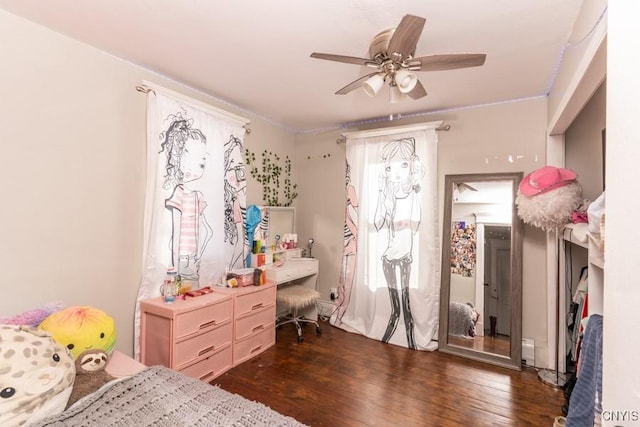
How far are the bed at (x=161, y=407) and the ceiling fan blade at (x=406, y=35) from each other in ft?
5.96

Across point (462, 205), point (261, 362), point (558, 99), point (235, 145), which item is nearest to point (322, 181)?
point (235, 145)

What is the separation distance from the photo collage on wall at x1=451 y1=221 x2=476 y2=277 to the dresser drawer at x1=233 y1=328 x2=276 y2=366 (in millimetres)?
2012

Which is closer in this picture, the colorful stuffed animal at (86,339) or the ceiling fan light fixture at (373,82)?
the colorful stuffed animal at (86,339)

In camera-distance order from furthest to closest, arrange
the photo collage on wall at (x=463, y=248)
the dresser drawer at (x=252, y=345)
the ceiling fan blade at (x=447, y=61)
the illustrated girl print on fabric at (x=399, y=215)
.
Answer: the illustrated girl print on fabric at (x=399, y=215), the photo collage on wall at (x=463, y=248), the dresser drawer at (x=252, y=345), the ceiling fan blade at (x=447, y=61)

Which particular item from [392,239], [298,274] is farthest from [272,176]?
[392,239]

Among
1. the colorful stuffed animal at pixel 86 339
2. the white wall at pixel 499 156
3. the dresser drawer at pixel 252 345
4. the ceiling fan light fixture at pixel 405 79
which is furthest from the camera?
the white wall at pixel 499 156

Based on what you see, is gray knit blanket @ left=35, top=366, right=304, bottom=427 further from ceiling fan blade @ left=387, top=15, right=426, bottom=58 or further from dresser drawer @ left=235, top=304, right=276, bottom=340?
ceiling fan blade @ left=387, top=15, right=426, bottom=58

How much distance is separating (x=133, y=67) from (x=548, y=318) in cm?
410

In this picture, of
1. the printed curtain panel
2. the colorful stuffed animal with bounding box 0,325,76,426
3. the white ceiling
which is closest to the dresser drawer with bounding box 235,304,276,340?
the printed curtain panel

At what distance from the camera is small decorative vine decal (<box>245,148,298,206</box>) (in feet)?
11.5

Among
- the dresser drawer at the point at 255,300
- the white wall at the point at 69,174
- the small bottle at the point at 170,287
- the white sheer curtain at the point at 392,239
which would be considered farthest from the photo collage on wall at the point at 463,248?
the white wall at the point at 69,174

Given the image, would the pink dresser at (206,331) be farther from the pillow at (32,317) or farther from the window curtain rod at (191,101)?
the window curtain rod at (191,101)

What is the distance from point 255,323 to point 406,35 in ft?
8.63

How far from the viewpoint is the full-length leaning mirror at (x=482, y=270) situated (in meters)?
2.84
